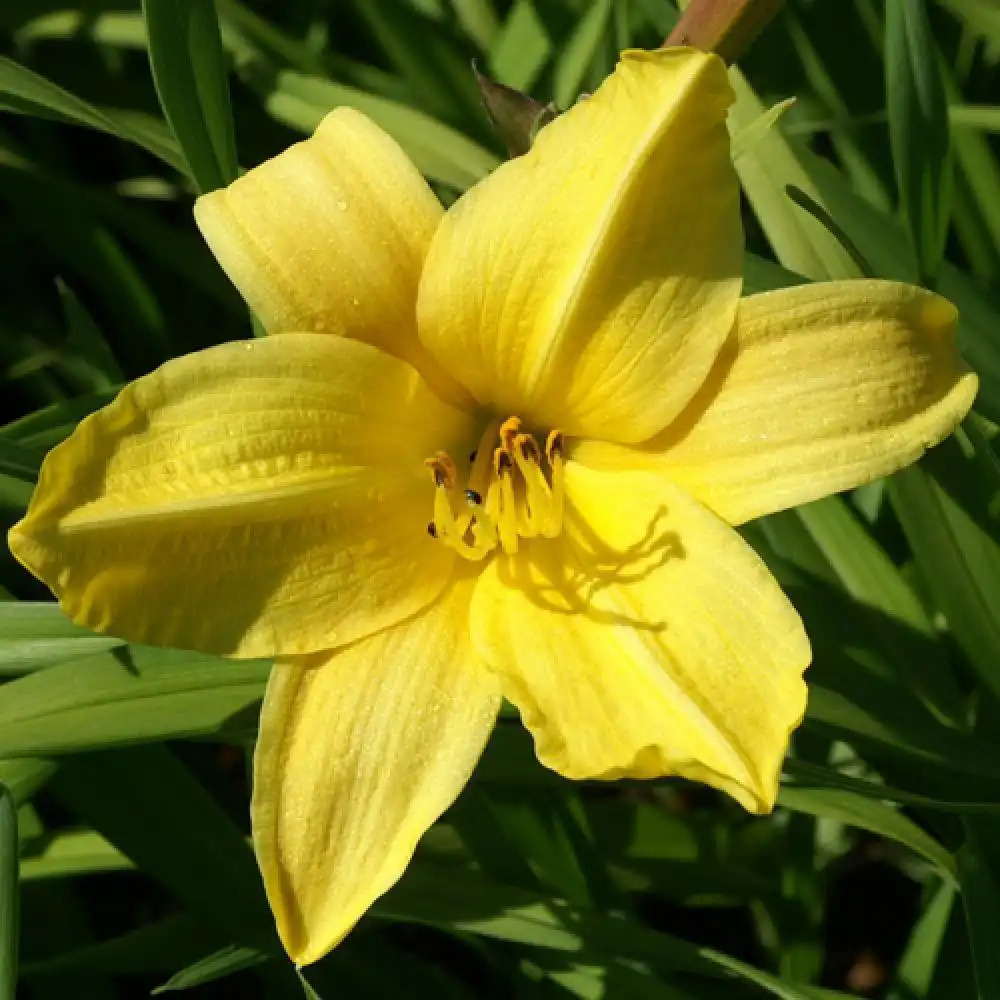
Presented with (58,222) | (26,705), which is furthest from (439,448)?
(58,222)

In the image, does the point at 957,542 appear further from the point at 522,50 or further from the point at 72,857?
the point at 72,857

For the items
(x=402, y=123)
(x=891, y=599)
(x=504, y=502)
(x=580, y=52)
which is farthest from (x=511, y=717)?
(x=580, y=52)

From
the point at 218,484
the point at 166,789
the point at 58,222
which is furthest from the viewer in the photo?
the point at 58,222

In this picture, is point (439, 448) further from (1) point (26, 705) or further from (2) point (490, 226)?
(1) point (26, 705)

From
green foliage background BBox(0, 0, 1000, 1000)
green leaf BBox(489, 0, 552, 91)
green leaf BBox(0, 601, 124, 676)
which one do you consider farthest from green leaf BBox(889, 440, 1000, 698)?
green leaf BBox(0, 601, 124, 676)

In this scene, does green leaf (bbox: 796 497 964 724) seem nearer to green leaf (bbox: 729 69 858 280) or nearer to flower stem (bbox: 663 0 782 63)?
green leaf (bbox: 729 69 858 280)
